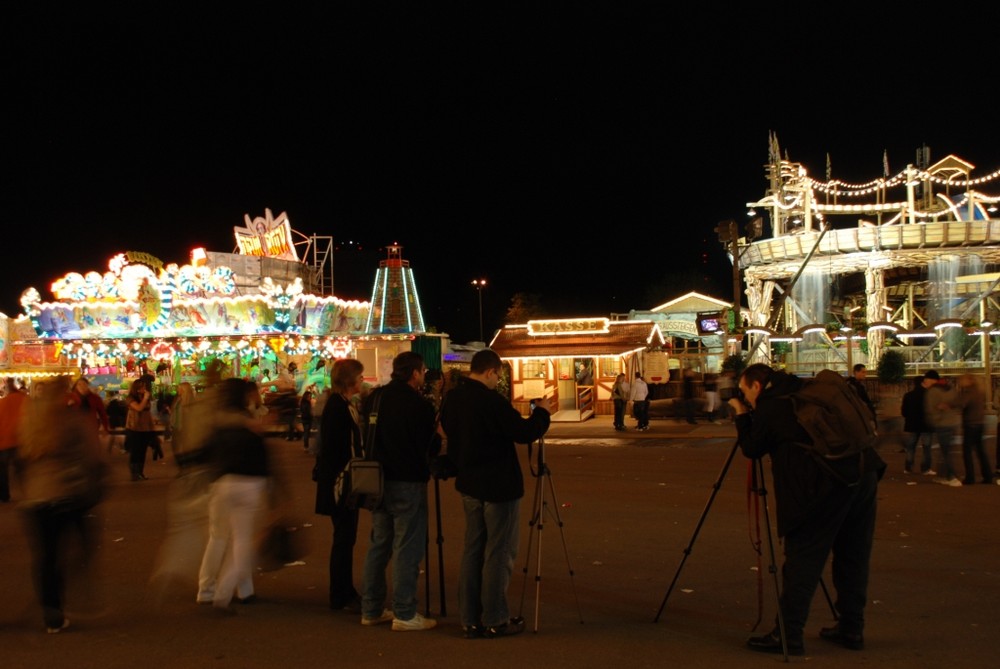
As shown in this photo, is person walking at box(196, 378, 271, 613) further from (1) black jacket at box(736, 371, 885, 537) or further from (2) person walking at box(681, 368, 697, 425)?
(2) person walking at box(681, 368, 697, 425)

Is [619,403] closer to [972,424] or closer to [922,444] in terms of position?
[922,444]

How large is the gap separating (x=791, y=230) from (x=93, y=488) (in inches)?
1484

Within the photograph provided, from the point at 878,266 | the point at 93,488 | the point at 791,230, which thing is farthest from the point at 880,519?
the point at 791,230

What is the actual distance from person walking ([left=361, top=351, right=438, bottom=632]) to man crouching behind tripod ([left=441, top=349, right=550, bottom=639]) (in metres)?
0.29

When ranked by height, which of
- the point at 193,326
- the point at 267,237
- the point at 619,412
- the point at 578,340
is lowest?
the point at 619,412

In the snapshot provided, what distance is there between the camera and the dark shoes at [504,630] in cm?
561

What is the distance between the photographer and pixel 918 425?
525 inches

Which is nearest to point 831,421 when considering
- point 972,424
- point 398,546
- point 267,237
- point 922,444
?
point 398,546

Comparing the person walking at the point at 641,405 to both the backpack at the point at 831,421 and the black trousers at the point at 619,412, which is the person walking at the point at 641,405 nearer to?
the black trousers at the point at 619,412

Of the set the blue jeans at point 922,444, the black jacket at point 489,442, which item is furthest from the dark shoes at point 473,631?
the blue jeans at point 922,444

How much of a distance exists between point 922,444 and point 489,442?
10212 mm

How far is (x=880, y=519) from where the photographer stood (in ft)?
32.4

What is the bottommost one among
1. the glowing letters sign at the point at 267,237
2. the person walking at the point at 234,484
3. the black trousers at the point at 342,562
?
the black trousers at the point at 342,562

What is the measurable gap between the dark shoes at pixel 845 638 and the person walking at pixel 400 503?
247 centimetres
